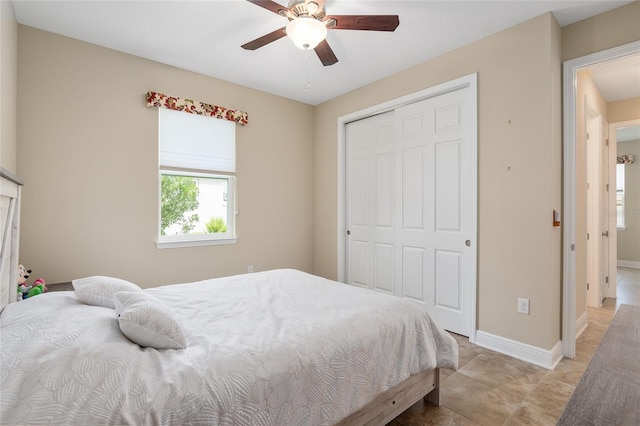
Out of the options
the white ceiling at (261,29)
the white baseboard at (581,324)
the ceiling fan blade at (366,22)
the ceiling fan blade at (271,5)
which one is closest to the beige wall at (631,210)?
the white baseboard at (581,324)

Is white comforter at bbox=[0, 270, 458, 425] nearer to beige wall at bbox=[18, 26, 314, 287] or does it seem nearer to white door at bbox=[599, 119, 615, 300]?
beige wall at bbox=[18, 26, 314, 287]

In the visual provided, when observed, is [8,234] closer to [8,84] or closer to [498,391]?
[8,84]

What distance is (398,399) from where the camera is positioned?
1646mm

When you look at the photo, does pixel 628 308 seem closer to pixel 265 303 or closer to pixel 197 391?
pixel 197 391

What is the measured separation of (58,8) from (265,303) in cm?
268

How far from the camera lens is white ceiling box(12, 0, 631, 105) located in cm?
229

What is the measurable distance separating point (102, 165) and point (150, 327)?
2.36 m

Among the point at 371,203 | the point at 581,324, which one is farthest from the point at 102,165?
the point at 581,324

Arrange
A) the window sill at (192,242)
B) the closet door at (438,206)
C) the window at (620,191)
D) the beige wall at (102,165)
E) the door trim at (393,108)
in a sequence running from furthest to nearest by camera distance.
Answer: the window at (620,191) → the window sill at (192,242) → the closet door at (438,206) → the door trim at (393,108) → the beige wall at (102,165)

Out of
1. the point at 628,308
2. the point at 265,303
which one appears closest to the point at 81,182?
the point at 265,303

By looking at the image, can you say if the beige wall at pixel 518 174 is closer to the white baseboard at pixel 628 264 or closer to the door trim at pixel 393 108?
the door trim at pixel 393 108

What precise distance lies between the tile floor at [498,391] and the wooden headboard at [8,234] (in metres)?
2.12

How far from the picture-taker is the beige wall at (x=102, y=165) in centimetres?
258

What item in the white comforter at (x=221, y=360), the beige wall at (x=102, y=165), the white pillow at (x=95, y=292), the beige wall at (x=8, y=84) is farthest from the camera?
the beige wall at (x=102, y=165)
